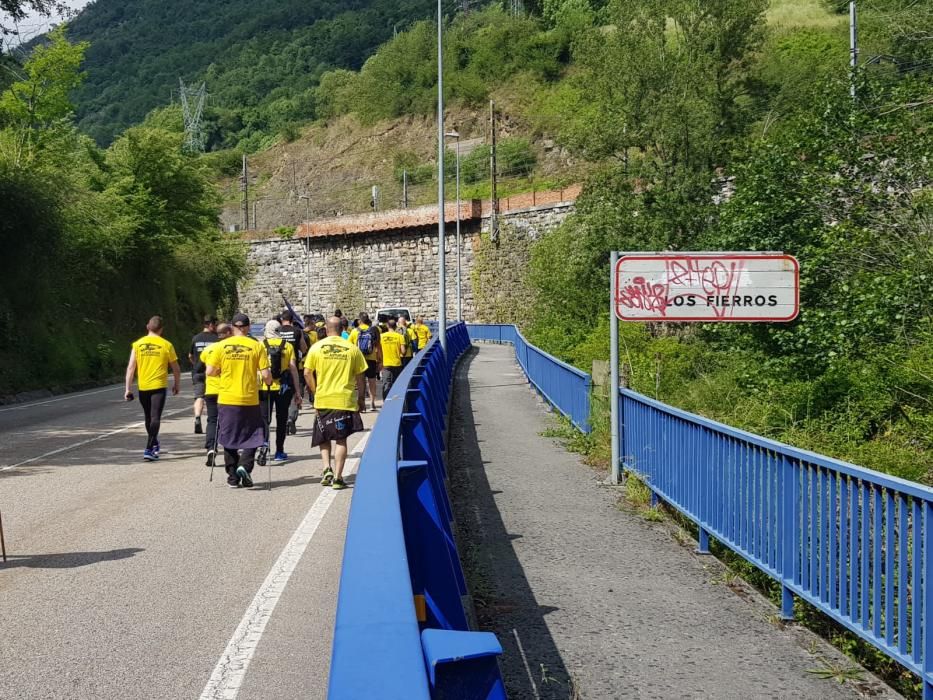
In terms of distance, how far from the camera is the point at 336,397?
10.5 metres

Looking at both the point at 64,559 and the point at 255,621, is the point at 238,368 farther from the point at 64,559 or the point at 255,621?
the point at 255,621

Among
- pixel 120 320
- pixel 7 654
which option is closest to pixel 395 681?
pixel 7 654

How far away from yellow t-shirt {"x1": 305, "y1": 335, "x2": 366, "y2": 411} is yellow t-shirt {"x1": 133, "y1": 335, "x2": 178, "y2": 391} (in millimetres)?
3533

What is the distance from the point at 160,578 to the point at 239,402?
12.6ft

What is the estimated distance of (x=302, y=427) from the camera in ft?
54.9

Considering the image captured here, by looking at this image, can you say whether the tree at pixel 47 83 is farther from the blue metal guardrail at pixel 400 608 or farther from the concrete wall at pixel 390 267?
the blue metal guardrail at pixel 400 608

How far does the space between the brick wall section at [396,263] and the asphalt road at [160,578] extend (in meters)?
38.7

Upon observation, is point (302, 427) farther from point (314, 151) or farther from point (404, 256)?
point (314, 151)

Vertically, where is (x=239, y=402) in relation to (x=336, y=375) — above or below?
below

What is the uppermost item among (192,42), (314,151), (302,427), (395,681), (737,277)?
(192,42)

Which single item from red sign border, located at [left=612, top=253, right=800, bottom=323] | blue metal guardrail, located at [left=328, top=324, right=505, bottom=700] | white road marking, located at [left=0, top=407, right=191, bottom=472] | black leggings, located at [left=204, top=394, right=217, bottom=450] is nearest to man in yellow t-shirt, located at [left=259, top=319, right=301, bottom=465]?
black leggings, located at [left=204, top=394, right=217, bottom=450]

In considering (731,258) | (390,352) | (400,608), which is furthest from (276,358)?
(400,608)

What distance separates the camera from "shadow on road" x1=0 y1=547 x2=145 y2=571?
7.31 m

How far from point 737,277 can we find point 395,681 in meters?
8.56
